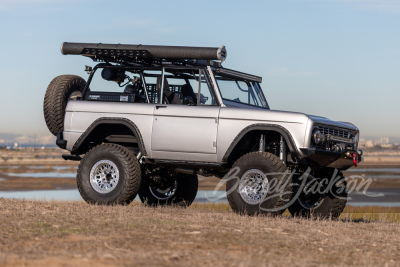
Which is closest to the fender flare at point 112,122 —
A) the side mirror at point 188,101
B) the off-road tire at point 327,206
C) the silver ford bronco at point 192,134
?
the silver ford bronco at point 192,134

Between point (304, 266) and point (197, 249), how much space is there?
4.04 ft

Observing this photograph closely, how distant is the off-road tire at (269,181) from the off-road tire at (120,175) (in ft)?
6.09

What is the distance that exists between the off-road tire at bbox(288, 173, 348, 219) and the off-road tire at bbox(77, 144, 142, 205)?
292 centimetres

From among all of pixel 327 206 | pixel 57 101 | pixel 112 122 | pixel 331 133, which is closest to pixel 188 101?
pixel 112 122

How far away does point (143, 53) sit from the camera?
1235 centimetres

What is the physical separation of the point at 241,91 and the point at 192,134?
5.61 feet

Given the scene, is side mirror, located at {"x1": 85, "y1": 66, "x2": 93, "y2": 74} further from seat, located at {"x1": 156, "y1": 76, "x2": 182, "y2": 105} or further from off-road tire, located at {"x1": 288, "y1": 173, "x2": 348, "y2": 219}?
off-road tire, located at {"x1": 288, "y1": 173, "x2": 348, "y2": 219}

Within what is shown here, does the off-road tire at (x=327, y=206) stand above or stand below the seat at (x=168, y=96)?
below

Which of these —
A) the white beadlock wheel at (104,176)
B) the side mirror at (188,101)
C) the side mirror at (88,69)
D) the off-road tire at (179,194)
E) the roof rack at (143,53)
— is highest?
the roof rack at (143,53)

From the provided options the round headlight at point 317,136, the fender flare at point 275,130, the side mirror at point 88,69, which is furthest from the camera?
the side mirror at point 88,69

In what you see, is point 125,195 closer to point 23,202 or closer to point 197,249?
point 23,202

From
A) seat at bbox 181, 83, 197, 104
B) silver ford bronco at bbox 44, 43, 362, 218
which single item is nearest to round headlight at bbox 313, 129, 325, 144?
silver ford bronco at bbox 44, 43, 362, 218

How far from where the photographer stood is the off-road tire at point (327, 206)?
12.5 m

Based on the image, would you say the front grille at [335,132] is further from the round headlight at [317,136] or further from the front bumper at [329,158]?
the front bumper at [329,158]
